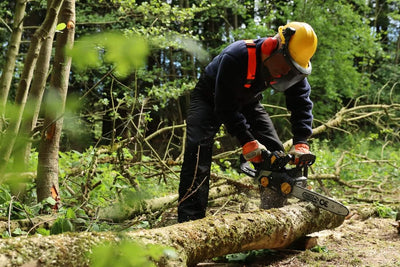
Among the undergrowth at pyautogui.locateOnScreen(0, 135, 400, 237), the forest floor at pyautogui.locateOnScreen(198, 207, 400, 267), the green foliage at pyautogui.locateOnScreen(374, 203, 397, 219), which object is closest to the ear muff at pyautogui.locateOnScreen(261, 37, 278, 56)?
the undergrowth at pyautogui.locateOnScreen(0, 135, 400, 237)

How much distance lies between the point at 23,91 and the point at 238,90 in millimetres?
2108

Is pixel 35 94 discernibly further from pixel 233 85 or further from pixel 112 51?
pixel 112 51

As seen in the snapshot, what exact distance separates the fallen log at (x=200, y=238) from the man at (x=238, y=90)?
52 centimetres

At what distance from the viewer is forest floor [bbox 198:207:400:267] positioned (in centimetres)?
289

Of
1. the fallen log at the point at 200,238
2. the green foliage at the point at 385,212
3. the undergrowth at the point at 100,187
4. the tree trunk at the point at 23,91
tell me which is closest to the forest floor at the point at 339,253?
the fallen log at the point at 200,238

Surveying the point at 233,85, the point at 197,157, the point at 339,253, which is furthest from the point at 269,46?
the point at 339,253

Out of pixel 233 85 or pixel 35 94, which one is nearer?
pixel 35 94

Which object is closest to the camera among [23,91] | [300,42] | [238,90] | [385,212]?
[23,91]

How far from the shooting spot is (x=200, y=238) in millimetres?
2330

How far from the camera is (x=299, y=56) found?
3.05m

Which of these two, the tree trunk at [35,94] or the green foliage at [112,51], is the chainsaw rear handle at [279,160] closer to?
the tree trunk at [35,94]

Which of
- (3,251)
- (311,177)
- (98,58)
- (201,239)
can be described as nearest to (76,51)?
(98,58)

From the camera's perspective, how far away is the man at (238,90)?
10.0 feet

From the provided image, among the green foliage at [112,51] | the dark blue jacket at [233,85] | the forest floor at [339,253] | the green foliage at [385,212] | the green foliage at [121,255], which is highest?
the green foliage at [112,51]
